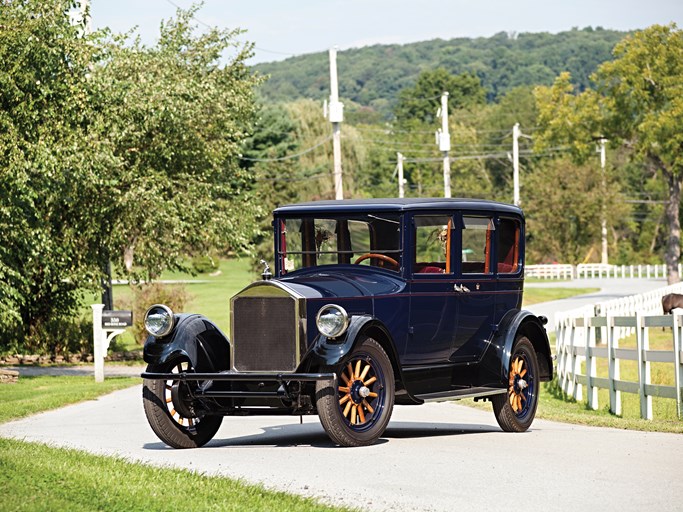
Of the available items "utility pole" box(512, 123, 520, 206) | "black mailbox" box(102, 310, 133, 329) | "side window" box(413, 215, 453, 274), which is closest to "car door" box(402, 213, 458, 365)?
"side window" box(413, 215, 453, 274)

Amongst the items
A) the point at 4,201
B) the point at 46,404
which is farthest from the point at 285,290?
the point at 4,201

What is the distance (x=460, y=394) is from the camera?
12852 mm

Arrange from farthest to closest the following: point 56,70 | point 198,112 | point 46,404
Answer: point 198,112 → point 56,70 → point 46,404

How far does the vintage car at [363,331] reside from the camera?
1155 centimetres

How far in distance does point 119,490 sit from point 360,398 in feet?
11.3

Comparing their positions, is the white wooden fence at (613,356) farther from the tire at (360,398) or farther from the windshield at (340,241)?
the tire at (360,398)

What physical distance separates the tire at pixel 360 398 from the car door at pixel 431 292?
2.53ft

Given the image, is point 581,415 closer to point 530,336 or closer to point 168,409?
point 530,336

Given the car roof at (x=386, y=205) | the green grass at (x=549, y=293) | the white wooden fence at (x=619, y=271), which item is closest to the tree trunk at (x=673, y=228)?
the green grass at (x=549, y=293)

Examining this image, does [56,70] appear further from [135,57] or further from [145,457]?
[145,457]

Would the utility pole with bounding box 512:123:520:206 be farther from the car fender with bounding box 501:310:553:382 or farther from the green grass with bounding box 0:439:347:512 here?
the green grass with bounding box 0:439:347:512

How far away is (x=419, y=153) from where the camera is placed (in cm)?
13438

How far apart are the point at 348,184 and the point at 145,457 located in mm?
70860

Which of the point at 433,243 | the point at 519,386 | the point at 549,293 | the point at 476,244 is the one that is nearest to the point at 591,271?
the point at 549,293
